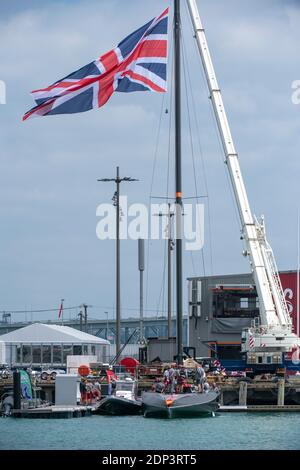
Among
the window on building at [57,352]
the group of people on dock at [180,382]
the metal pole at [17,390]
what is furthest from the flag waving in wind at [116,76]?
the window on building at [57,352]

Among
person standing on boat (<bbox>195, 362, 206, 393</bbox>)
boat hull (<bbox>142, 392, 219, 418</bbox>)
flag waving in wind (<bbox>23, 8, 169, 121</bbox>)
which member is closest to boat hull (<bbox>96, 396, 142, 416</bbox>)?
boat hull (<bbox>142, 392, 219, 418</bbox>)

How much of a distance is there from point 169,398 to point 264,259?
60.5ft

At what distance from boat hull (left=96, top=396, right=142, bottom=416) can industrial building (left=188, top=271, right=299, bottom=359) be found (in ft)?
79.1

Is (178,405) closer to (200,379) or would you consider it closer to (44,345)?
(200,379)

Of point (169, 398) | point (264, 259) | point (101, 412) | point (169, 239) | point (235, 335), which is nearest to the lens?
point (169, 398)

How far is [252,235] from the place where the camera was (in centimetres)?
6431

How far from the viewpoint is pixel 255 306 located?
261 feet

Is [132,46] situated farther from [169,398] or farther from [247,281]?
[247,281]

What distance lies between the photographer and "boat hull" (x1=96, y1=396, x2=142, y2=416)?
50.8m

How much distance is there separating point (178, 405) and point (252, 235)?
767 inches

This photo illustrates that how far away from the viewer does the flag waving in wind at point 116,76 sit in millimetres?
46562

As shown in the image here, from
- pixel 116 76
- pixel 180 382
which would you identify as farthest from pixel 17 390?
pixel 116 76

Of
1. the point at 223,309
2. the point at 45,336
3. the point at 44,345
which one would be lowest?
the point at 44,345

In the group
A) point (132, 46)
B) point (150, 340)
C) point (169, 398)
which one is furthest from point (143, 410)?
point (150, 340)
